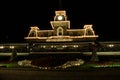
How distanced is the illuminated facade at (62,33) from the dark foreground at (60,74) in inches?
424

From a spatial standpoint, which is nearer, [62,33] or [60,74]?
[60,74]

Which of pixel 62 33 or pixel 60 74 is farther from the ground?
pixel 62 33

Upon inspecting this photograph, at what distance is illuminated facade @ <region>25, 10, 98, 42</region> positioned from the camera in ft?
131

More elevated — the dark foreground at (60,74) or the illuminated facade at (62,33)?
the illuminated facade at (62,33)

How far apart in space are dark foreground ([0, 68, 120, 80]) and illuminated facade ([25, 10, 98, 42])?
10777 mm

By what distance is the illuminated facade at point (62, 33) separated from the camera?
39875mm

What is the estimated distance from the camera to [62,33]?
1604 inches

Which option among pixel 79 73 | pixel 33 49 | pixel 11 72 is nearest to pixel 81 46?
pixel 33 49

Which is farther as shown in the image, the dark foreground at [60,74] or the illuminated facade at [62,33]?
the illuminated facade at [62,33]

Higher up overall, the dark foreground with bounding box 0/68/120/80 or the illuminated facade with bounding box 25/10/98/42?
the illuminated facade with bounding box 25/10/98/42

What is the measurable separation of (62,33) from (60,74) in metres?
12.5

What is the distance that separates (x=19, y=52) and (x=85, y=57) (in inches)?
379

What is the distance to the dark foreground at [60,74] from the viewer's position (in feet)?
94.3

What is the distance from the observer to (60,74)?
2922cm
